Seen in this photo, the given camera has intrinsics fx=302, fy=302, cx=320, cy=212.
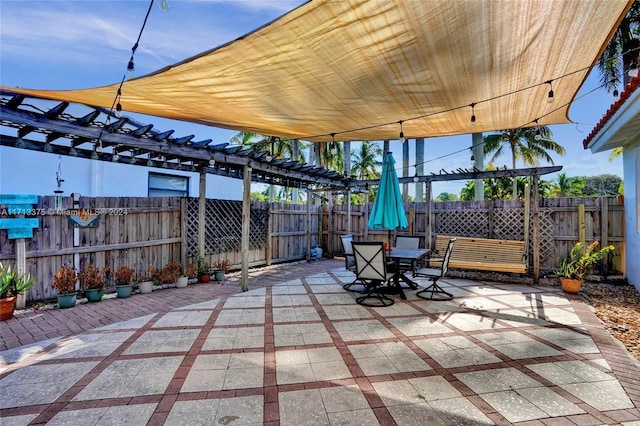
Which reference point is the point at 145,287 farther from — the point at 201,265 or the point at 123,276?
the point at 201,265

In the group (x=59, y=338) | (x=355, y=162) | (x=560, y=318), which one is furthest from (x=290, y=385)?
(x=355, y=162)

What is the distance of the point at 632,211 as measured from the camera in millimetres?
5785

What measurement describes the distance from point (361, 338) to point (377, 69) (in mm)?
2999

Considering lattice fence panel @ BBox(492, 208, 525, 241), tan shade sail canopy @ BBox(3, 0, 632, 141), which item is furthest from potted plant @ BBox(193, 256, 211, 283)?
lattice fence panel @ BBox(492, 208, 525, 241)

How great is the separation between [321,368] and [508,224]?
6.68 meters

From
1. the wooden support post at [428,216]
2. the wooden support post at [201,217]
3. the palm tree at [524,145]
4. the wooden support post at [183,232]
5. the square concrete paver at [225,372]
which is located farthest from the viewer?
the palm tree at [524,145]

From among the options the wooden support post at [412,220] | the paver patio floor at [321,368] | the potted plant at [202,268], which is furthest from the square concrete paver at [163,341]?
the wooden support post at [412,220]

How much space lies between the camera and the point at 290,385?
2428 millimetres

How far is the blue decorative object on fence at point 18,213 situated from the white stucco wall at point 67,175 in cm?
467

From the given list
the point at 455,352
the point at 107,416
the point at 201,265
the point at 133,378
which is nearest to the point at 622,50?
the point at 455,352

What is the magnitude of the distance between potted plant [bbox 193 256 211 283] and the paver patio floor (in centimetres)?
197

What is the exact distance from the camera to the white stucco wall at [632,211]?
5.50 metres

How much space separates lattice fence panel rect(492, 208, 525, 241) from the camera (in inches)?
287

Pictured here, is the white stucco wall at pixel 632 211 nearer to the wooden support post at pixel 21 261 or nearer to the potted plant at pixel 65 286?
the potted plant at pixel 65 286
